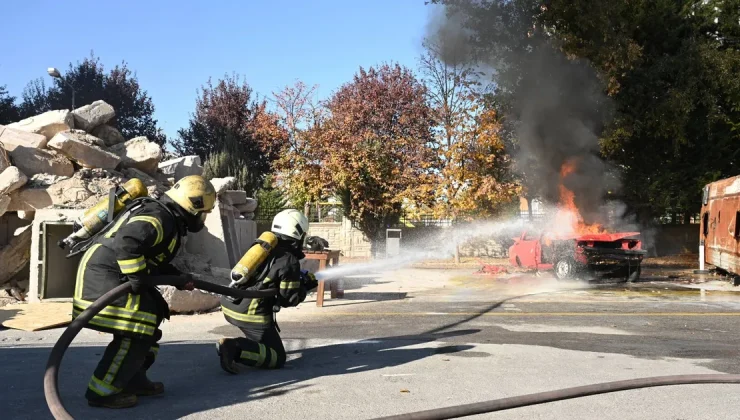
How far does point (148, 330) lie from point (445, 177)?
69.3 feet

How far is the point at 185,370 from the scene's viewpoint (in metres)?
6.43

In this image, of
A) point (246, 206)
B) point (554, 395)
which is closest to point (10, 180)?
point (246, 206)

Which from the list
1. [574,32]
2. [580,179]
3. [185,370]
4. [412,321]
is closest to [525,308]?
[412,321]

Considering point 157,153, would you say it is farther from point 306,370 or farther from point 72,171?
point 306,370

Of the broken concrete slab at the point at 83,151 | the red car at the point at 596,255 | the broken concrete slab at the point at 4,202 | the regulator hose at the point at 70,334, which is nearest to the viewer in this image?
the regulator hose at the point at 70,334

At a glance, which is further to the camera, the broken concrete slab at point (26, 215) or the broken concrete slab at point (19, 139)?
the broken concrete slab at point (19, 139)

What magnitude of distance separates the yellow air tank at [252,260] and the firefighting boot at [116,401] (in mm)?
1424

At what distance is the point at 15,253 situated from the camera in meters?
12.1

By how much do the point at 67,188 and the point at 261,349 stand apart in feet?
24.1

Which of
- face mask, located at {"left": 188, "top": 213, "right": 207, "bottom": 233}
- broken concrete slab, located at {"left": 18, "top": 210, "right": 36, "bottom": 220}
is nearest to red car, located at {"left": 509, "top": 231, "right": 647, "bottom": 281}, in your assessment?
broken concrete slab, located at {"left": 18, "top": 210, "right": 36, "bottom": 220}

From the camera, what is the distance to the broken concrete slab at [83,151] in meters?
12.5

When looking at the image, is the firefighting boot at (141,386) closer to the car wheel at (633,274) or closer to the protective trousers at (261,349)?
the protective trousers at (261,349)

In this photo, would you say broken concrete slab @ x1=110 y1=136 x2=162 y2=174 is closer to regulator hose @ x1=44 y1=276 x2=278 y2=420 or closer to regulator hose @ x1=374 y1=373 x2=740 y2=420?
regulator hose @ x1=44 y1=276 x2=278 y2=420

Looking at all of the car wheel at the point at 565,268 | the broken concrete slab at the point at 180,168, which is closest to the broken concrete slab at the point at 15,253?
the broken concrete slab at the point at 180,168
